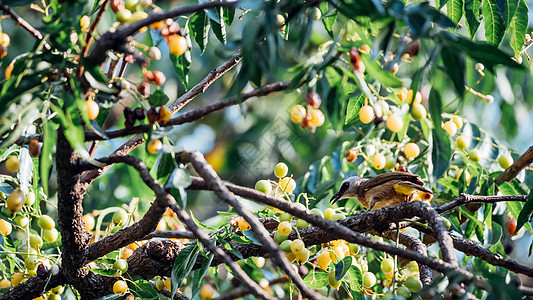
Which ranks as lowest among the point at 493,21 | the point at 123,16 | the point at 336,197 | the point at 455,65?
the point at 336,197

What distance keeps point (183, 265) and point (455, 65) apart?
1165mm

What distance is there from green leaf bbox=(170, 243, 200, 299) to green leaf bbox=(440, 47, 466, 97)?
1082 mm

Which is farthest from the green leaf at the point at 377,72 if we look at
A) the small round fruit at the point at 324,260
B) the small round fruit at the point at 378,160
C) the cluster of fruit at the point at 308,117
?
the small round fruit at the point at 378,160

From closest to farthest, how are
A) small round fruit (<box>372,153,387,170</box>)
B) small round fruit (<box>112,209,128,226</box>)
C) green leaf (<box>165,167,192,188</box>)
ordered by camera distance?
green leaf (<box>165,167,192,188</box>), small round fruit (<box>112,209,128,226</box>), small round fruit (<box>372,153,387,170</box>)

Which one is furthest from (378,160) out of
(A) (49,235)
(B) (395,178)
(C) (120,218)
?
(A) (49,235)

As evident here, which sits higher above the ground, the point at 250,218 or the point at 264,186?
the point at 250,218

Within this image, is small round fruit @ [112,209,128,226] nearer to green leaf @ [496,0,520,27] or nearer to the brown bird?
the brown bird

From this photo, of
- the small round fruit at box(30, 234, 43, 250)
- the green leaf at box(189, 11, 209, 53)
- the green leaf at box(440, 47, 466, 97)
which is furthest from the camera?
the small round fruit at box(30, 234, 43, 250)

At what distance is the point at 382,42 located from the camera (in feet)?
4.90

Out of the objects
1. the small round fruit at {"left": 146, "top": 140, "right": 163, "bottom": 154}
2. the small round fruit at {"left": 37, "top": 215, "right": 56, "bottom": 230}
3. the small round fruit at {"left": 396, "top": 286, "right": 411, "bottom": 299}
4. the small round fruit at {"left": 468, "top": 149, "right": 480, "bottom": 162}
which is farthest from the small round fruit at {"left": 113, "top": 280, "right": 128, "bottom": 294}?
the small round fruit at {"left": 468, "top": 149, "right": 480, "bottom": 162}

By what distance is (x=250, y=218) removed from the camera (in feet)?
5.16

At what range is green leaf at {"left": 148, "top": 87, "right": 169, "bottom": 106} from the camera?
160 centimetres

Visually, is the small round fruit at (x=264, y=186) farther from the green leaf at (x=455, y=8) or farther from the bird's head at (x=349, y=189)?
the green leaf at (x=455, y=8)

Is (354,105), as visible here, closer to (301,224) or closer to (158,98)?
(301,224)
